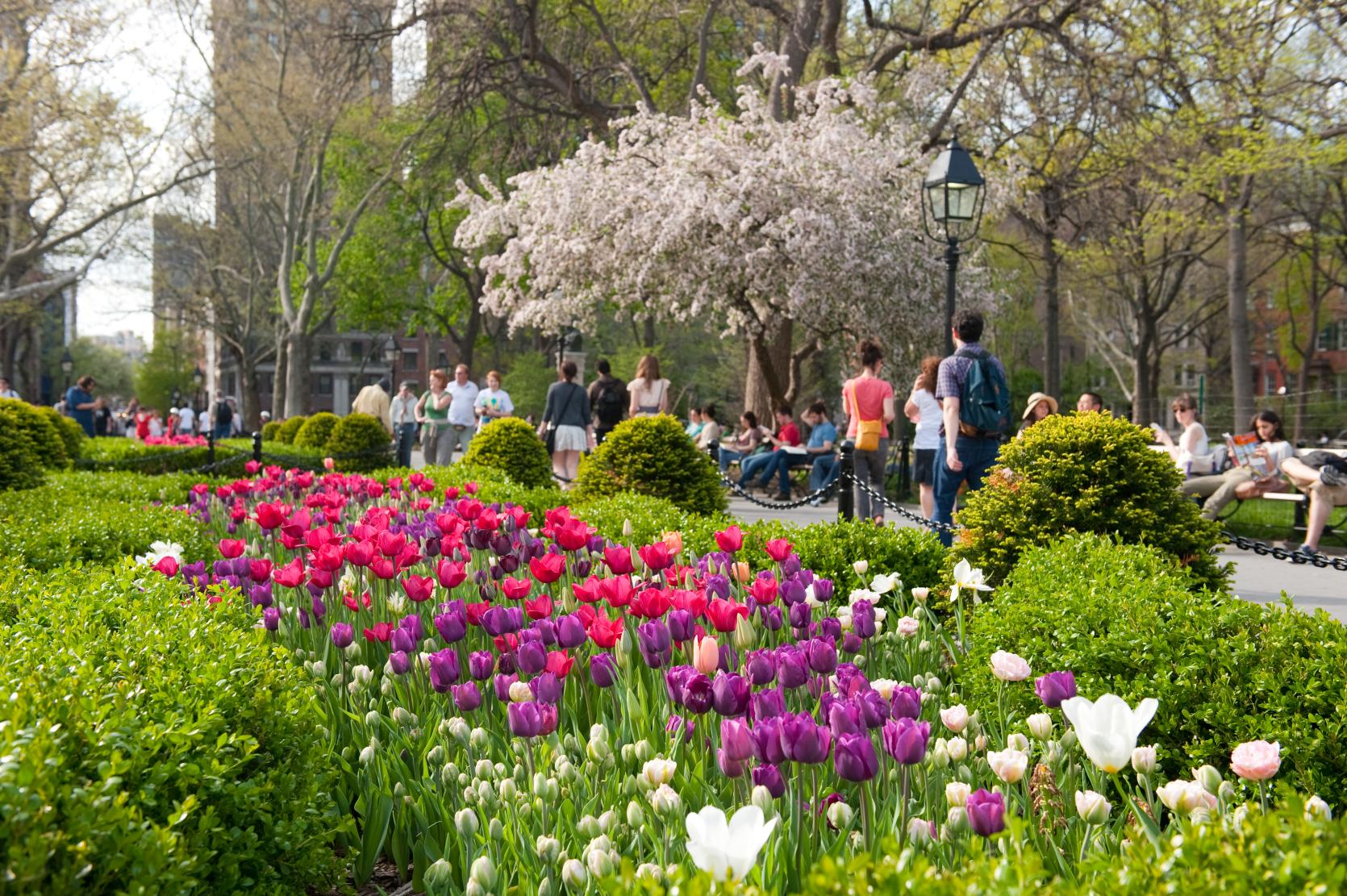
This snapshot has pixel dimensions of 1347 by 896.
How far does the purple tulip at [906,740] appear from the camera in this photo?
2.34 m

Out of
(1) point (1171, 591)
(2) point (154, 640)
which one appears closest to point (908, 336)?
(1) point (1171, 591)

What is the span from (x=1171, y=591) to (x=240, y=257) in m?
50.1

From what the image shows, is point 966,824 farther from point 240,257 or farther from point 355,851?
point 240,257

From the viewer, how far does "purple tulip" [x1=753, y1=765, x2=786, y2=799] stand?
90.7 inches

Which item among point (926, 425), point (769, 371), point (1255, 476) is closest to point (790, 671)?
point (926, 425)

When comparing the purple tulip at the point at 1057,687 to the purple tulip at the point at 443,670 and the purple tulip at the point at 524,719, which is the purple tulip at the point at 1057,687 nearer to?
the purple tulip at the point at 524,719

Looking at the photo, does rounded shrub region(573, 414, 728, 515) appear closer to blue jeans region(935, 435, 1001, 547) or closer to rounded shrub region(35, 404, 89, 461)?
blue jeans region(935, 435, 1001, 547)

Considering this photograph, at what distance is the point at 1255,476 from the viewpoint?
12031mm

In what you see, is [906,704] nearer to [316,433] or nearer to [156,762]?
[156,762]

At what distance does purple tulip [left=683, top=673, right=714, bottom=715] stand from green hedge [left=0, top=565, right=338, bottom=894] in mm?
866

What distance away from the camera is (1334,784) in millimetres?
2934

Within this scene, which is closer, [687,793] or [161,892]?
[161,892]

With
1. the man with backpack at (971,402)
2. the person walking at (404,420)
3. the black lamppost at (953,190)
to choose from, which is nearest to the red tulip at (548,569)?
the man with backpack at (971,402)

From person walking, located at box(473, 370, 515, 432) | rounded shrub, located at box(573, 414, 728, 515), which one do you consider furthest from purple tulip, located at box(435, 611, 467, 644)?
person walking, located at box(473, 370, 515, 432)
